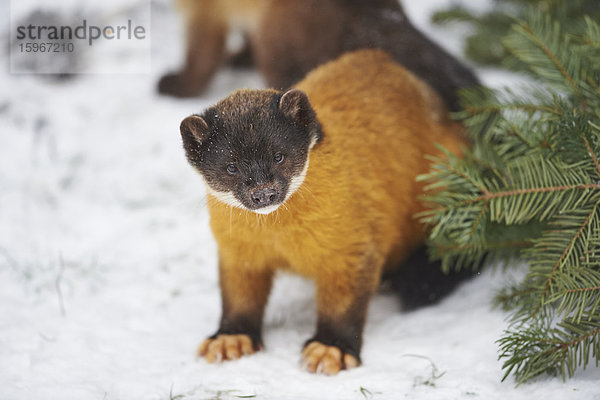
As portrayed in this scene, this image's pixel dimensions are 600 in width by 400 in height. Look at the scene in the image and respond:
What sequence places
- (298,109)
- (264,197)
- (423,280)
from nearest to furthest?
1. (264,197)
2. (298,109)
3. (423,280)

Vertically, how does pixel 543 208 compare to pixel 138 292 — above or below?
above

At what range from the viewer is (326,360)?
3385 mm

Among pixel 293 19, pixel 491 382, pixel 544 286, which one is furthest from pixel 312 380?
pixel 293 19

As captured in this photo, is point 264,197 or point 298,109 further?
point 298,109

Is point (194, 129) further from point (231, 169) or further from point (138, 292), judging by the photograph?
point (138, 292)

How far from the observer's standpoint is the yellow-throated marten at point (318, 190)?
3.09 m

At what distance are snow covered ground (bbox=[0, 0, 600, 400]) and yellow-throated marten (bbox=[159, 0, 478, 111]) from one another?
1.33 ft

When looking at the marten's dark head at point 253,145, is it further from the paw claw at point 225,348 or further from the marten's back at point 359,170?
the paw claw at point 225,348

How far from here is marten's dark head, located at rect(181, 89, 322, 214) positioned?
3.04m

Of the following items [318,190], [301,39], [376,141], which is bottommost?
[318,190]

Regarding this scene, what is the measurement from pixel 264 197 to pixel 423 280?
1594mm

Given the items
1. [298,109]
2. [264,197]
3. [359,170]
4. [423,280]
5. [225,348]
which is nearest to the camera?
[264,197]

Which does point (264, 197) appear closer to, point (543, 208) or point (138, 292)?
point (543, 208)

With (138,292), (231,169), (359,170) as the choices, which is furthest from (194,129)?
(138,292)
